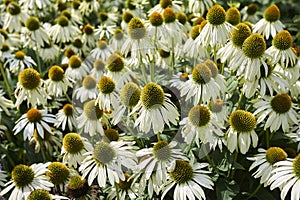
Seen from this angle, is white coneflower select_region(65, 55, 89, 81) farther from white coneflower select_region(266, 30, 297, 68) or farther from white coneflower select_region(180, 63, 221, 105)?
white coneflower select_region(266, 30, 297, 68)

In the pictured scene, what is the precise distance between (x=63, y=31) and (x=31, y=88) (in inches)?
36.1

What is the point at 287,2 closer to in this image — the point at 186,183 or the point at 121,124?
the point at 121,124

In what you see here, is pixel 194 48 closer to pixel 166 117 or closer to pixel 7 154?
pixel 166 117

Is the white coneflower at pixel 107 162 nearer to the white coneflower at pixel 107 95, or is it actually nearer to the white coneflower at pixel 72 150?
the white coneflower at pixel 72 150

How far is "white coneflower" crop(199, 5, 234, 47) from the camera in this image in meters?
2.42

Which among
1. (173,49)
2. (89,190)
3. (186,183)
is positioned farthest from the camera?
(173,49)

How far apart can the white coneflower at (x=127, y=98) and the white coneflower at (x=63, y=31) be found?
4.04 ft

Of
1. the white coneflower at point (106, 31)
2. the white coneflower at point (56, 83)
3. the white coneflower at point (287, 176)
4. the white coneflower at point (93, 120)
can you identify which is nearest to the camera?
the white coneflower at point (287, 176)

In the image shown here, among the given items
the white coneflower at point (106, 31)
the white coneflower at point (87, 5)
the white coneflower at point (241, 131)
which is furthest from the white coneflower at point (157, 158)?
the white coneflower at point (87, 5)

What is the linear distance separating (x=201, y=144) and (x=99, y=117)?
1.69 feet

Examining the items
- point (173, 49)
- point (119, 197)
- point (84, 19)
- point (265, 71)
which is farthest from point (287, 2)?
point (119, 197)

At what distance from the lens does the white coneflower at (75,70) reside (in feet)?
9.95

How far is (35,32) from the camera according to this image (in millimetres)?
3289

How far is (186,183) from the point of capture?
2053 mm
